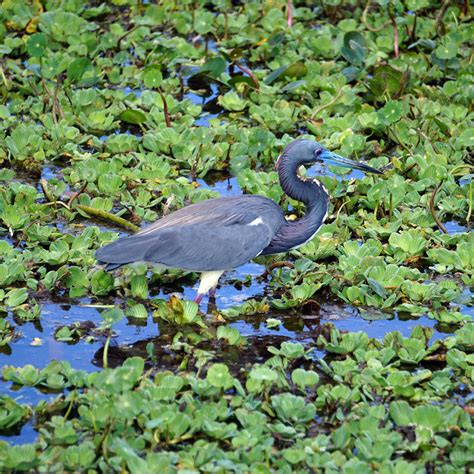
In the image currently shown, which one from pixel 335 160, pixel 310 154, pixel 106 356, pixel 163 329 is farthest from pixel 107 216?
pixel 106 356

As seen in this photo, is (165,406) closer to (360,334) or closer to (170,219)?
(360,334)

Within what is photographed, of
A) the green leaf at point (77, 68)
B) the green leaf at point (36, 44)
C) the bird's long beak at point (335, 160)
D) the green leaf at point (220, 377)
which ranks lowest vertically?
the green leaf at point (220, 377)

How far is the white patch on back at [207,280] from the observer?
20.8ft

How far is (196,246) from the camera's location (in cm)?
625

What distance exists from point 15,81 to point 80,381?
4.80 metres

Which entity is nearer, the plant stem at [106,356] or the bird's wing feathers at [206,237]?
the plant stem at [106,356]

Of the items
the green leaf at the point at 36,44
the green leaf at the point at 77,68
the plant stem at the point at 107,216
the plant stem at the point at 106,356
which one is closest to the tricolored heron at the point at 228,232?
the plant stem at the point at 106,356

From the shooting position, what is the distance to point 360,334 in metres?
5.73

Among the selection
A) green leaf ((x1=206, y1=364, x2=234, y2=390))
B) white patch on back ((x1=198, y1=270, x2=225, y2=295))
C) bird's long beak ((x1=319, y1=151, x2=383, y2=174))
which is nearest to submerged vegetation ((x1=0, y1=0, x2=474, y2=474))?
green leaf ((x1=206, y1=364, x2=234, y2=390))

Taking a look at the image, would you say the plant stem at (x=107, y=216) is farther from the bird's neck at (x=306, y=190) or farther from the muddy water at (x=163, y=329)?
the bird's neck at (x=306, y=190)

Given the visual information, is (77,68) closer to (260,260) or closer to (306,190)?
(260,260)

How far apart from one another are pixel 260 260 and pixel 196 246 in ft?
2.82

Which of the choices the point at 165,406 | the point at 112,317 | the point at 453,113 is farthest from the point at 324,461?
the point at 453,113

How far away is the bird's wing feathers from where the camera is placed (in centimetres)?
609
